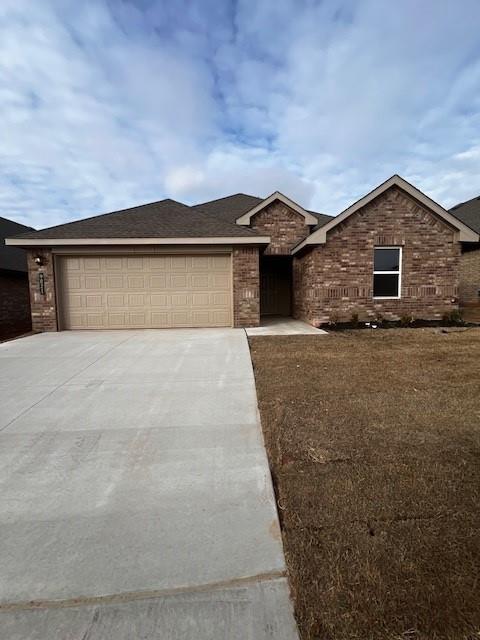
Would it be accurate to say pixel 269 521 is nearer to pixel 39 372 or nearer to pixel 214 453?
pixel 214 453

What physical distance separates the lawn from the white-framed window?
250 inches

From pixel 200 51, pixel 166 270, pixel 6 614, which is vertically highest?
pixel 200 51

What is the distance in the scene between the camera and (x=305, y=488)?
2494 millimetres

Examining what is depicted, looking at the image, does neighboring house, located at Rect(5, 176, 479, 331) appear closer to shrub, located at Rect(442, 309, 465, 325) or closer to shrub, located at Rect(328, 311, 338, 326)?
shrub, located at Rect(328, 311, 338, 326)

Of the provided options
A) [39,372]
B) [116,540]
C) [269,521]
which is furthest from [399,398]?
[39,372]

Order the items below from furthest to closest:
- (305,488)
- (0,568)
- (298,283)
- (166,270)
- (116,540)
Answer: (298,283)
(166,270)
(305,488)
(116,540)
(0,568)

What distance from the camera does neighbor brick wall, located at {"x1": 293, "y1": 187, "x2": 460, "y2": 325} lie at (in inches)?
424

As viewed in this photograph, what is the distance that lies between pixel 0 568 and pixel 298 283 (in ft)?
40.3

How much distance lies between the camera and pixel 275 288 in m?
15.5

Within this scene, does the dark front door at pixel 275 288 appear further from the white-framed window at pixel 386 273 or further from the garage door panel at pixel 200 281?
the garage door panel at pixel 200 281

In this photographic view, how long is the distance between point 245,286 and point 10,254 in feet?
35.1

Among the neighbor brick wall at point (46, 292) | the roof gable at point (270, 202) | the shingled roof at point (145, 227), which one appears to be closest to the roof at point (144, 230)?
the shingled roof at point (145, 227)

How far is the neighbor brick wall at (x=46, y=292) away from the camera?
33.6 feet

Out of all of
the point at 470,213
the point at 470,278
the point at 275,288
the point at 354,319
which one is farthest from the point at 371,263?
the point at 470,213
